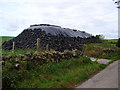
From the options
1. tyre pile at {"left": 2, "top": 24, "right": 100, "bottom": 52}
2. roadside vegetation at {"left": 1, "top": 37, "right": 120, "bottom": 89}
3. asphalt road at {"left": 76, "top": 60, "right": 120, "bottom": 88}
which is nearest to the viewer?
roadside vegetation at {"left": 1, "top": 37, "right": 120, "bottom": 89}

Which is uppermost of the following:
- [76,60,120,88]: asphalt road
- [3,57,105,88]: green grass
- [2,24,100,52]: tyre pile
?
[2,24,100,52]: tyre pile

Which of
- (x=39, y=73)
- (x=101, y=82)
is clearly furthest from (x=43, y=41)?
(x=101, y=82)

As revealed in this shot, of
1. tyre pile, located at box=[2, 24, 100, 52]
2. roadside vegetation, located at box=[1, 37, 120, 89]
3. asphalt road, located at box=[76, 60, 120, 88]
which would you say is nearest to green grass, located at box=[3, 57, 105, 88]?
roadside vegetation, located at box=[1, 37, 120, 89]

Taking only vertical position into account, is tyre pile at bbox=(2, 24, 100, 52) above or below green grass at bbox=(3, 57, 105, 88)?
above

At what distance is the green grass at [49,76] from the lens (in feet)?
35.5

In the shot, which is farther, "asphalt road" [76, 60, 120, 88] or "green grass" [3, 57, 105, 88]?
"asphalt road" [76, 60, 120, 88]

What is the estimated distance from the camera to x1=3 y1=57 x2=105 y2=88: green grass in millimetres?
10828

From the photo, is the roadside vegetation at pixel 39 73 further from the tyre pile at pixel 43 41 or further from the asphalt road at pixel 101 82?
the tyre pile at pixel 43 41

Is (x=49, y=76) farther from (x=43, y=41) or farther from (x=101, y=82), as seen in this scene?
(x=43, y=41)

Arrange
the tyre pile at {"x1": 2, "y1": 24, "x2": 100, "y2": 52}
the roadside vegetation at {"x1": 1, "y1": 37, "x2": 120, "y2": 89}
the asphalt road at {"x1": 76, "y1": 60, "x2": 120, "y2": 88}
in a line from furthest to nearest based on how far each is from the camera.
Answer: the tyre pile at {"x1": 2, "y1": 24, "x2": 100, "y2": 52}
the asphalt road at {"x1": 76, "y1": 60, "x2": 120, "y2": 88}
the roadside vegetation at {"x1": 1, "y1": 37, "x2": 120, "y2": 89}

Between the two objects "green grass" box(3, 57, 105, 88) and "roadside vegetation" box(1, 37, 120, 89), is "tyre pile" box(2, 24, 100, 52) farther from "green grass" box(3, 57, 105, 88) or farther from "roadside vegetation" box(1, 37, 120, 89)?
"green grass" box(3, 57, 105, 88)

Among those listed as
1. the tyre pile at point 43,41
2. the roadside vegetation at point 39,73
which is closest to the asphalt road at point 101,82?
the roadside vegetation at point 39,73

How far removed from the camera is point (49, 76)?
12.4 metres

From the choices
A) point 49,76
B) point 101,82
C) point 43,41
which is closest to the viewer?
point 101,82
